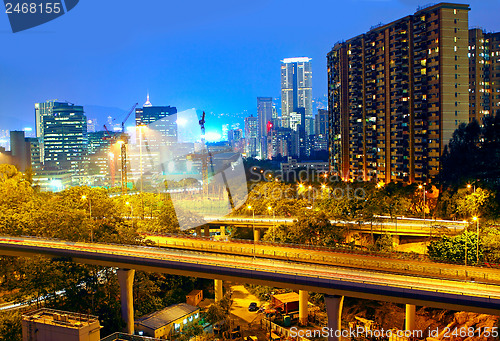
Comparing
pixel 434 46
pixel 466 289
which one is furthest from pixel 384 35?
pixel 466 289

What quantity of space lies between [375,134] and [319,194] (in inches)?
733

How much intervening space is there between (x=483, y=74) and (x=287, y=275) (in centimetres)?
4641

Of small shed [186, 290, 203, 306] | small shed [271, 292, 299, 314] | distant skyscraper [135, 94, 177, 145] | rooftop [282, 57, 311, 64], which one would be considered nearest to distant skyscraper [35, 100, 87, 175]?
distant skyscraper [135, 94, 177, 145]

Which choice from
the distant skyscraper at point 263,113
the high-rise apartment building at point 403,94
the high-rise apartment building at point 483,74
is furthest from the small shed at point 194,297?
the distant skyscraper at point 263,113

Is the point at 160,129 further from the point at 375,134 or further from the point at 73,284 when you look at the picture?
the point at 73,284

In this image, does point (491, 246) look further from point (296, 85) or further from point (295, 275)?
point (296, 85)

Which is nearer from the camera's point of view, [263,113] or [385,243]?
[385,243]

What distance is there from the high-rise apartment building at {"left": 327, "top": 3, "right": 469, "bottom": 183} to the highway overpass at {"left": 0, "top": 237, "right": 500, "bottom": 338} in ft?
99.6

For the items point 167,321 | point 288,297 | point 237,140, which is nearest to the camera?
point 167,321

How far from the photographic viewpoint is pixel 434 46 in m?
47.3

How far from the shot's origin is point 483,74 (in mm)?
52906

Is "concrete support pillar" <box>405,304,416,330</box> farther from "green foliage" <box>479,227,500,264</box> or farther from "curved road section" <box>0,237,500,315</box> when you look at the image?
"green foliage" <box>479,227,500,264</box>

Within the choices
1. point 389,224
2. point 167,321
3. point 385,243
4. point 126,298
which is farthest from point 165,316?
point 389,224

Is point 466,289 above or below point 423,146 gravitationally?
below
